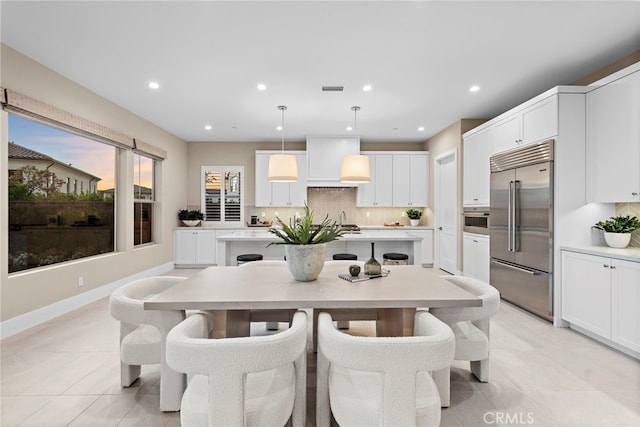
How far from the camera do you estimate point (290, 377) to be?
1571mm

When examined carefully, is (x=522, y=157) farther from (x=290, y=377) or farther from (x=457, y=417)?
(x=290, y=377)

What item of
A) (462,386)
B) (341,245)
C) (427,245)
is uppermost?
(341,245)

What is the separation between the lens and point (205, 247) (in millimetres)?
6754

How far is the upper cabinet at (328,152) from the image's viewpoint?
6.83 meters

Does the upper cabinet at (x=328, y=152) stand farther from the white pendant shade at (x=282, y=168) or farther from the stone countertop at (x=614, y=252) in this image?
the stone countertop at (x=614, y=252)

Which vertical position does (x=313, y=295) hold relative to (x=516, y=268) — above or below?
above

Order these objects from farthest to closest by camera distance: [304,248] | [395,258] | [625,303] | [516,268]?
[395,258], [516,268], [625,303], [304,248]

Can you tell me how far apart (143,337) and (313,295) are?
47.2 inches

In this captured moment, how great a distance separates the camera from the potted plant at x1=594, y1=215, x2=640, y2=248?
3020 millimetres

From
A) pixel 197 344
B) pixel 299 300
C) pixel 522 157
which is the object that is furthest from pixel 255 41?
pixel 522 157

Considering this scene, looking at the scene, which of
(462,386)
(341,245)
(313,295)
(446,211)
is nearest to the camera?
(313,295)

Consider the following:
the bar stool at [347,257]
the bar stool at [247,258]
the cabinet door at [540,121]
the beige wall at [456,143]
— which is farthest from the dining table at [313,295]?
the beige wall at [456,143]

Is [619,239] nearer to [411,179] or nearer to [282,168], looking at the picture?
[282,168]

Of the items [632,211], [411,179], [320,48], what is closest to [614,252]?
[632,211]
